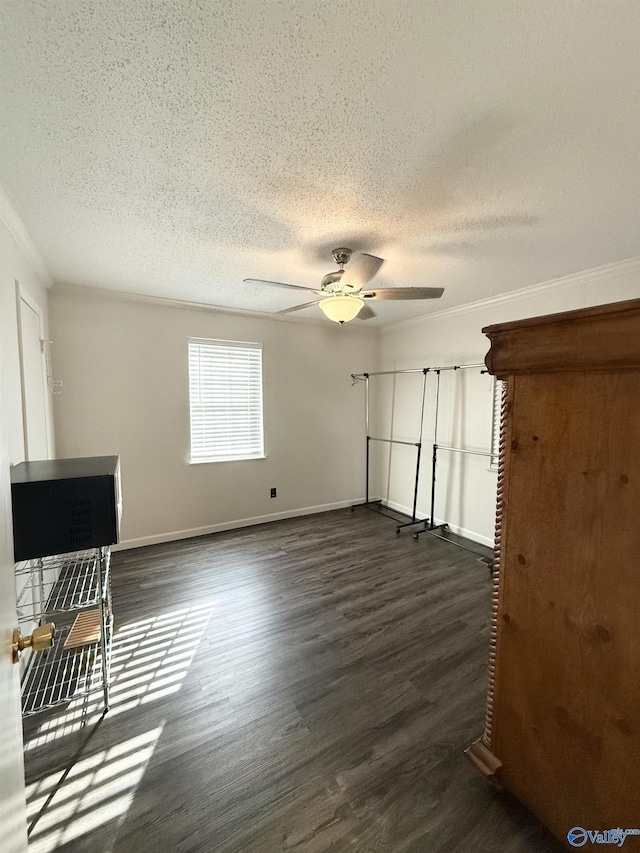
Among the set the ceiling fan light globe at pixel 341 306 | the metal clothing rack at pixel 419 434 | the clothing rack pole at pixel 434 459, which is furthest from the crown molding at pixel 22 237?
the clothing rack pole at pixel 434 459

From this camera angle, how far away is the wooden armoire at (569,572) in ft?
3.04

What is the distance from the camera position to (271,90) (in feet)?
3.72

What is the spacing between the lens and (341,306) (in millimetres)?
2166

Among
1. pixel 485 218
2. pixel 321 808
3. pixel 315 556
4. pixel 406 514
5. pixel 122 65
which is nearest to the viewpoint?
pixel 122 65

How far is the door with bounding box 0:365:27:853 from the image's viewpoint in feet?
2.15

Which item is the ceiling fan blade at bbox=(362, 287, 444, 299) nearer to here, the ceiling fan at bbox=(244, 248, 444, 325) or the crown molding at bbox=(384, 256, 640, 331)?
the ceiling fan at bbox=(244, 248, 444, 325)

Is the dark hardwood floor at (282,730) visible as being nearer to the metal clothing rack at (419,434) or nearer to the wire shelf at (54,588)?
the wire shelf at (54,588)

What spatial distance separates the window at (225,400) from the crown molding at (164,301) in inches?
12.9

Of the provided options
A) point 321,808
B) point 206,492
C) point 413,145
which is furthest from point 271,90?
point 206,492

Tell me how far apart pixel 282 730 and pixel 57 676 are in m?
1.28

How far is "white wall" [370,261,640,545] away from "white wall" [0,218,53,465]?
3669 mm

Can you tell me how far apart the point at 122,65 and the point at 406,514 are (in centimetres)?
442

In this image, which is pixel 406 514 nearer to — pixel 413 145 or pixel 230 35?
pixel 413 145

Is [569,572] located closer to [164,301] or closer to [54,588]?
[54,588]
